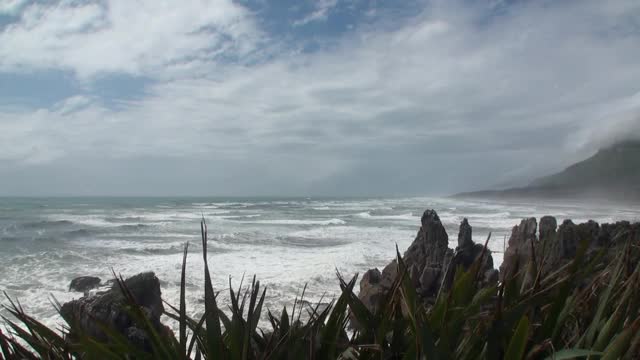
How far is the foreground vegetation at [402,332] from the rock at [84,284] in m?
15.1

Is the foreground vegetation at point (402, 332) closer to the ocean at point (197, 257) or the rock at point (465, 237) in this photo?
the ocean at point (197, 257)

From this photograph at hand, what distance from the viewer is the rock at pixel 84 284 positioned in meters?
15.6

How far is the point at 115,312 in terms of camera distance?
5844mm

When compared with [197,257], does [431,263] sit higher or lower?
higher

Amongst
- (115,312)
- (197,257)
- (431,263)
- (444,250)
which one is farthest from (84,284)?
(115,312)

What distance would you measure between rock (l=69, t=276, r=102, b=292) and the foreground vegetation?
15.1 meters

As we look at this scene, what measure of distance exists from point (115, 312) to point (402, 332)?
4756mm

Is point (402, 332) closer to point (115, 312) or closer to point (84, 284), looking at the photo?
point (115, 312)

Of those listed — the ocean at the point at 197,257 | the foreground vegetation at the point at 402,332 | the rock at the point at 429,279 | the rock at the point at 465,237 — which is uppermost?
the foreground vegetation at the point at 402,332

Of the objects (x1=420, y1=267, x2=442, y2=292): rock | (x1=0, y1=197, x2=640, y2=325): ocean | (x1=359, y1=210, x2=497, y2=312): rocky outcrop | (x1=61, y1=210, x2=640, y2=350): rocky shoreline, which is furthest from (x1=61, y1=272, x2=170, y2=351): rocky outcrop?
(x1=420, y1=267, x2=442, y2=292): rock

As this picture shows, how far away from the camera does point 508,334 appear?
5.63 ft

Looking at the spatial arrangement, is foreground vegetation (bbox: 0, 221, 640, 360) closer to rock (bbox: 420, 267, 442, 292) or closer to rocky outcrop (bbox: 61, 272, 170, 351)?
rocky outcrop (bbox: 61, 272, 170, 351)

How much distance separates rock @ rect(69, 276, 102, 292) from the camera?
613 inches

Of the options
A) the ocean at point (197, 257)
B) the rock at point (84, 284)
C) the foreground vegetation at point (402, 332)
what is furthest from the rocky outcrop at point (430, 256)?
the foreground vegetation at point (402, 332)
